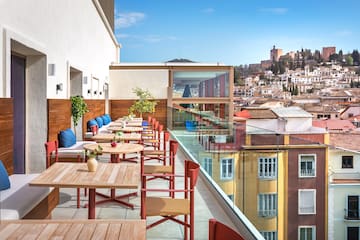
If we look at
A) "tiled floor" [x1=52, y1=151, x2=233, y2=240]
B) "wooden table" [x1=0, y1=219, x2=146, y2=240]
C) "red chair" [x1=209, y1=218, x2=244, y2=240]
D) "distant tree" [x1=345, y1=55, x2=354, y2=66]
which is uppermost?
"distant tree" [x1=345, y1=55, x2=354, y2=66]

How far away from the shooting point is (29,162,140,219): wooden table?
10.1ft

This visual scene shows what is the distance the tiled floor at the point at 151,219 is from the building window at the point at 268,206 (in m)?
0.58

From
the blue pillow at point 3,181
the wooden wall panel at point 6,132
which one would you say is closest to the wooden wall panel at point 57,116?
the wooden wall panel at point 6,132

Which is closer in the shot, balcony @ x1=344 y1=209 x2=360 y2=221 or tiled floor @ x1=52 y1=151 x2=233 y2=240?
balcony @ x1=344 y1=209 x2=360 y2=221

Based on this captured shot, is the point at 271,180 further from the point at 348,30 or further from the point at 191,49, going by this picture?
the point at 348,30

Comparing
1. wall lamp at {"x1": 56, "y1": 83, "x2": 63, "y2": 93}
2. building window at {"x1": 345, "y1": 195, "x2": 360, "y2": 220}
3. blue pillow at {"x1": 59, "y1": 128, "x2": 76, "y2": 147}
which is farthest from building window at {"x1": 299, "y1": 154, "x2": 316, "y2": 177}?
wall lamp at {"x1": 56, "y1": 83, "x2": 63, "y2": 93}

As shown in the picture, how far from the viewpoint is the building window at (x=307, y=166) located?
377 centimetres

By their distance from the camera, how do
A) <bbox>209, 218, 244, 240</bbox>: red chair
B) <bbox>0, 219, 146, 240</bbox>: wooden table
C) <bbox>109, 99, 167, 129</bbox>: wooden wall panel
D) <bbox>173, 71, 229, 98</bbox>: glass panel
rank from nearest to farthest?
<bbox>209, 218, 244, 240</bbox>: red chair
<bbox>0, 219, 146, 240</bbox>: wooden table
<bbox>109, 99, 167, 129</bbox>: wooden wall panel
<bbox>173, 71, 229, 98</bbox>: glass panel

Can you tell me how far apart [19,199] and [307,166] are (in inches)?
100

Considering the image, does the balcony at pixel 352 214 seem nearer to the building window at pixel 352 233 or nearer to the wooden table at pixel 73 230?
the building window at pixel 352 233

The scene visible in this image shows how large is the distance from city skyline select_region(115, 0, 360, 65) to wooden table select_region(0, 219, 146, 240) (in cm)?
5688

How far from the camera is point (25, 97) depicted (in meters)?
6.24

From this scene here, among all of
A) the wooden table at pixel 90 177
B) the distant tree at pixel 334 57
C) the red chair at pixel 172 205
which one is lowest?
the red chair at pixel 172 205

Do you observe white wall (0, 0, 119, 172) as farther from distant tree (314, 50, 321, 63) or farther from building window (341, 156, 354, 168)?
distant tree (314, 50, 321, 63)
